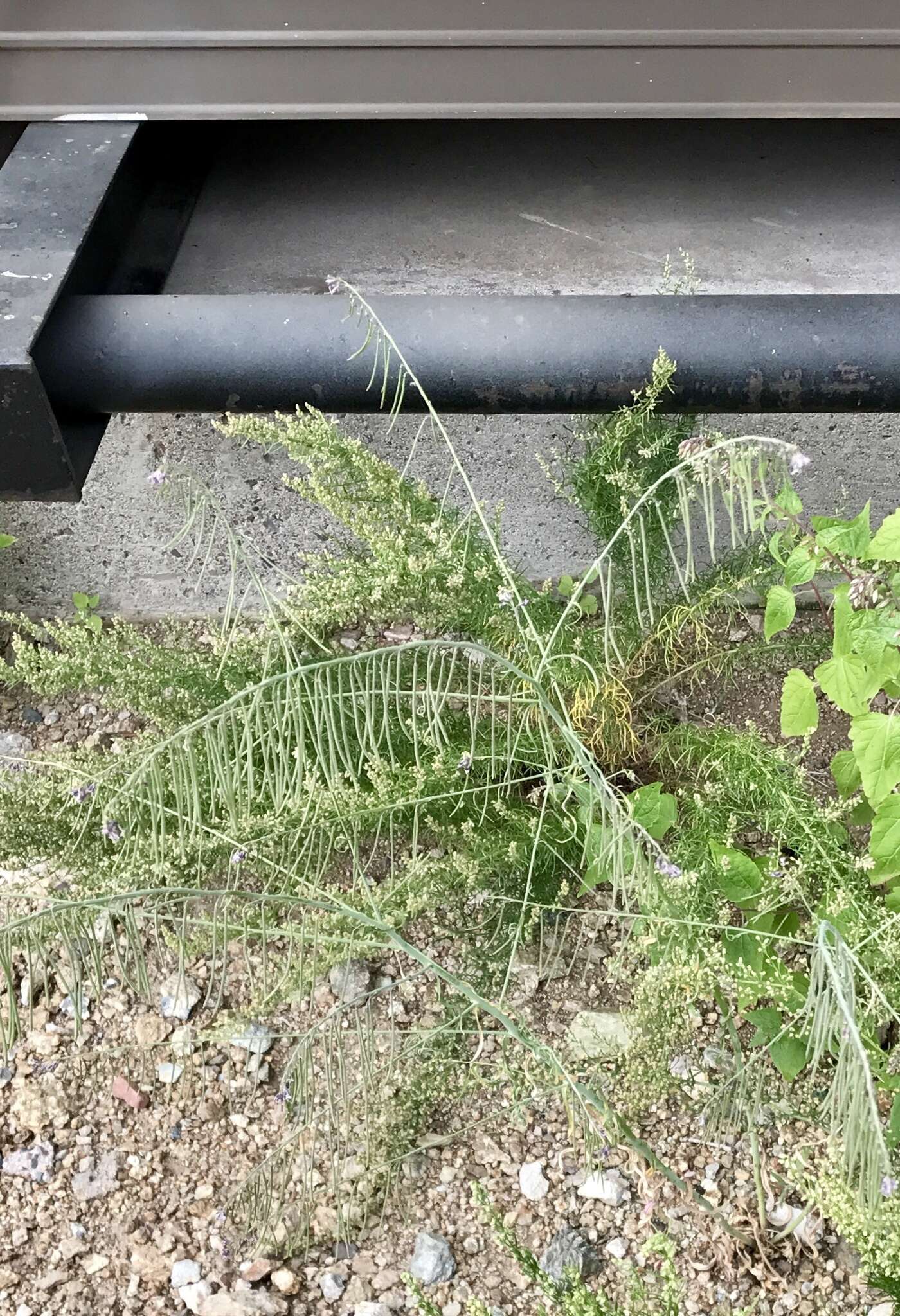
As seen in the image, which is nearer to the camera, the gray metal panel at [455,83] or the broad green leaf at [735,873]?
the broad green leaf at [735,873]

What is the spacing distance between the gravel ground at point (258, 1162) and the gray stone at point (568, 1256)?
2cm

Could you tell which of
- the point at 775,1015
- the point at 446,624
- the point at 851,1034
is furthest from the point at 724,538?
the point at 851,1034

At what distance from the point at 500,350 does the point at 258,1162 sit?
1.35 m

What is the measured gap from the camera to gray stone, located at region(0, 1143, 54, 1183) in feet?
5.38

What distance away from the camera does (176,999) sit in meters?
1.77

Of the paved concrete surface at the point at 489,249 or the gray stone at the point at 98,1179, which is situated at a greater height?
the paved concrete surface at the point at 489,249

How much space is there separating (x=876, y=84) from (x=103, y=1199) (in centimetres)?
246

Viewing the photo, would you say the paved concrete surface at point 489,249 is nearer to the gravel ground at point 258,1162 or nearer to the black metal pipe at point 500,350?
the black metal pipe at point 500,350

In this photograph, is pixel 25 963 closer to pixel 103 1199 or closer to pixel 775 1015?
pixel 103 1199

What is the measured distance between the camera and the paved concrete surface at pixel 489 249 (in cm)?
222

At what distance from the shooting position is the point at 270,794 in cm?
163

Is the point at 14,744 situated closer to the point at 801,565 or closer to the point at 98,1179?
the point at 98,1179

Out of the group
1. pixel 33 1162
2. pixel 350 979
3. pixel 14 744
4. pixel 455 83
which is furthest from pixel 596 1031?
pixel 455 83

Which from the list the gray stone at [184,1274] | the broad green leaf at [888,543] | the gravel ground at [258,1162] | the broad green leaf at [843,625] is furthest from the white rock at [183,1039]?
the broad green leaf at [888,543]
